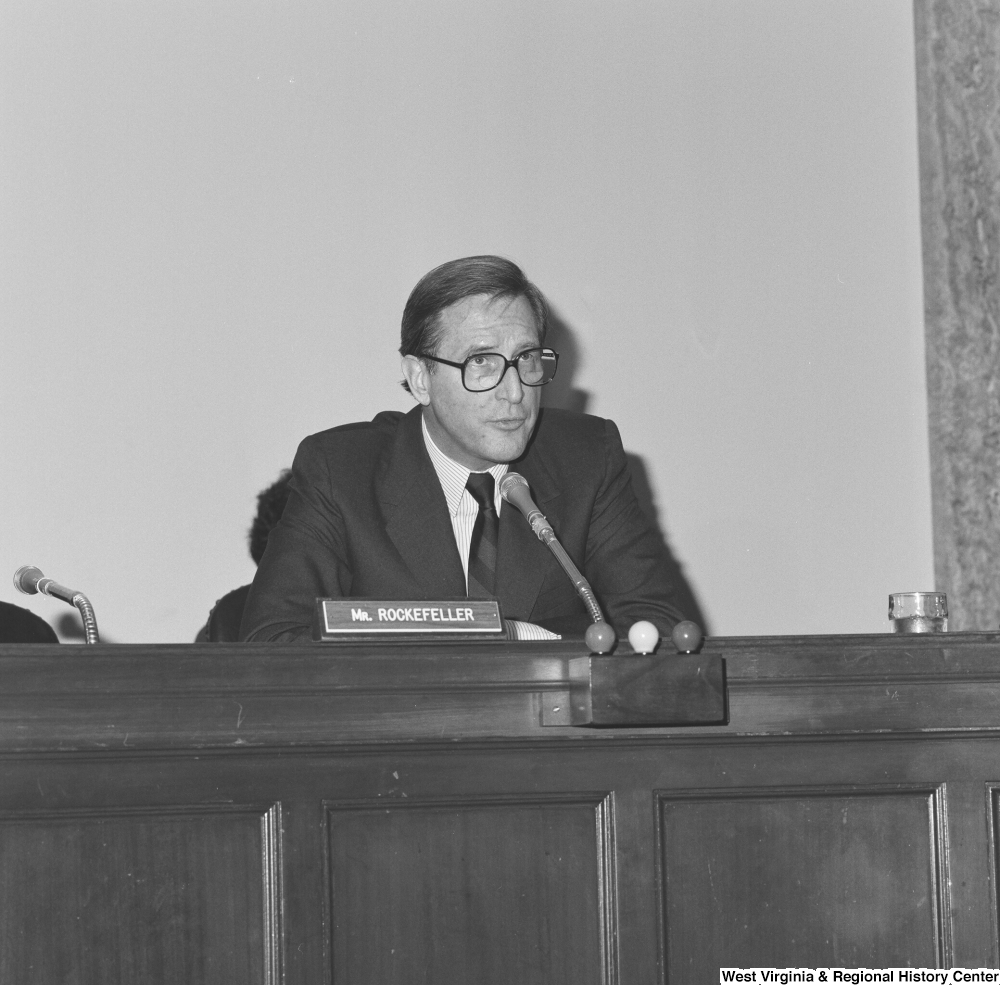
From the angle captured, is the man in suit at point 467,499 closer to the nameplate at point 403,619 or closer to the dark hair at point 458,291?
the dark hair at point 458,291

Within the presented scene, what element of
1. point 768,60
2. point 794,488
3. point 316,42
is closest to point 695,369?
point 794,488

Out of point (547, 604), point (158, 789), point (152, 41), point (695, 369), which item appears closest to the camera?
point (158, 789)

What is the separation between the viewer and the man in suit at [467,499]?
7.55 ft

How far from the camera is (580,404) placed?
3.56m

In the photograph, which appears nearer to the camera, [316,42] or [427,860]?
[427,860]

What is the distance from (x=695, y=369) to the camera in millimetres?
→ 3592

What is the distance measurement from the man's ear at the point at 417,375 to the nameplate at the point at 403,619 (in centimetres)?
88

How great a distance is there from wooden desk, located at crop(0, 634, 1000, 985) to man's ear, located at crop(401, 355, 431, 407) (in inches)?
38.1

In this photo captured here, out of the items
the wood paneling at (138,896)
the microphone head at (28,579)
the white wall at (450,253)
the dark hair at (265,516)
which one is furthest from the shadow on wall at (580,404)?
the wood paneling at (138,896)

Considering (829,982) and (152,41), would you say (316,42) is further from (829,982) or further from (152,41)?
(829,982)

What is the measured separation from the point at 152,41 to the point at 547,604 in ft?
6.17

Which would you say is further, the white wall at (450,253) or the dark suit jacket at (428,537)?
the white wall at (450,253)

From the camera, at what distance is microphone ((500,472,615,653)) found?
150 cm

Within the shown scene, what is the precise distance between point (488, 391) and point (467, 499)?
8.7 inches
